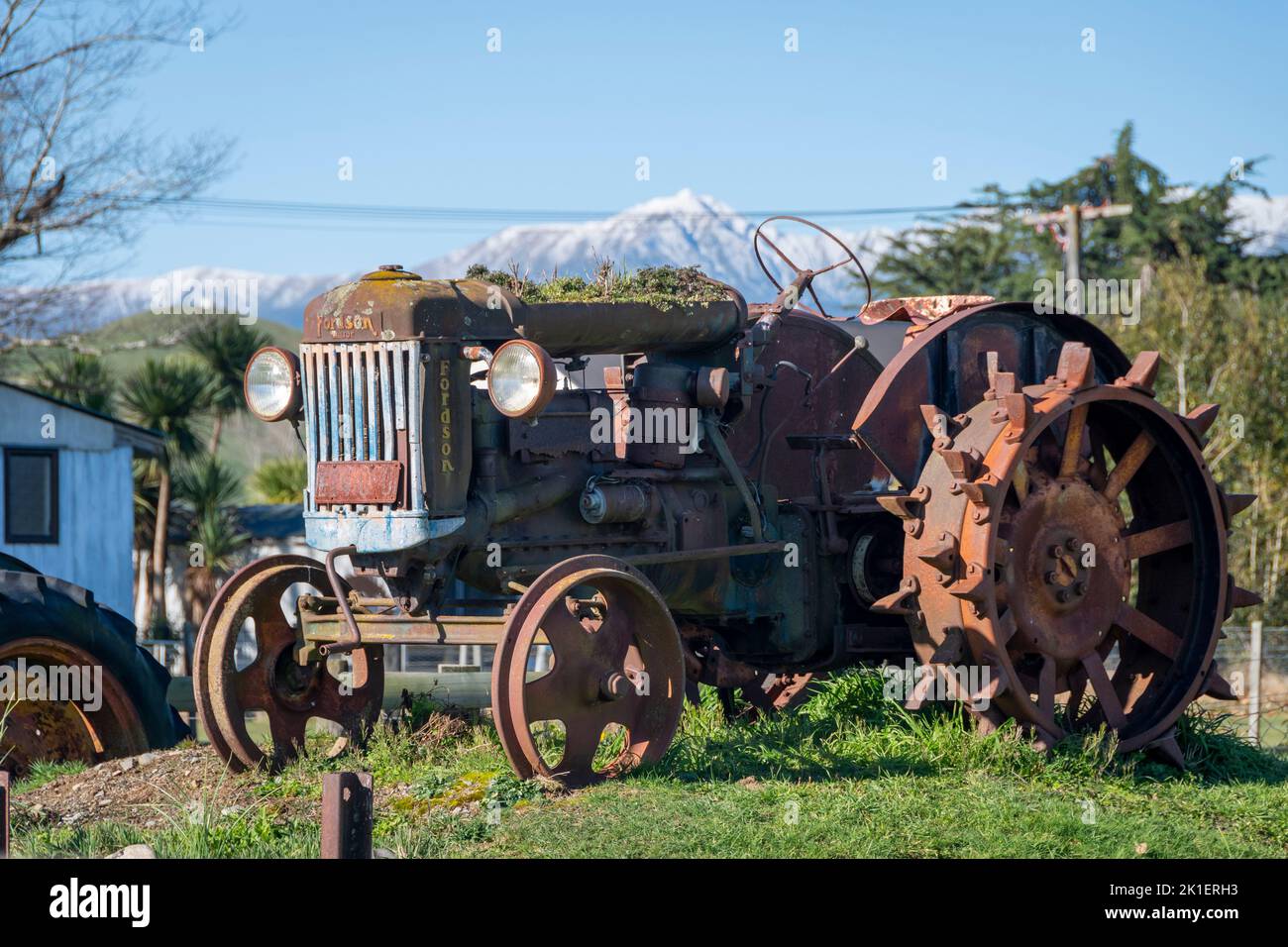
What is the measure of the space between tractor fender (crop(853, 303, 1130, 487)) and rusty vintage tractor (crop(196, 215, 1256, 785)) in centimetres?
2

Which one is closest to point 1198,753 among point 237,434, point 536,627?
point 536,627

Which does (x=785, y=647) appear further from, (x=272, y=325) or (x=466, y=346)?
(x=272, y=325)

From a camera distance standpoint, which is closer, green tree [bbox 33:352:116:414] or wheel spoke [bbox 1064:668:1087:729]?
wheel spoke [bbox 1064:668:1087:729]

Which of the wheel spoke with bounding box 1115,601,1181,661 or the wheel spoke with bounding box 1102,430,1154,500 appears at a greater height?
the wheel spoke with bounding box 1102,430,1154,500

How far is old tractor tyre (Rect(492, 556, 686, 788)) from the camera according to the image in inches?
276

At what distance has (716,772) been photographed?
7.74 meters

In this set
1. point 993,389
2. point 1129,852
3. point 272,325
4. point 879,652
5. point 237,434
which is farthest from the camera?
point 237,434

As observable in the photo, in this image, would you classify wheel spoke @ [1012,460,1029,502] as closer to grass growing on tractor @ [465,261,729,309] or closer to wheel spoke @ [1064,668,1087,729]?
wheel spoke @ [1064,668,1087,729]

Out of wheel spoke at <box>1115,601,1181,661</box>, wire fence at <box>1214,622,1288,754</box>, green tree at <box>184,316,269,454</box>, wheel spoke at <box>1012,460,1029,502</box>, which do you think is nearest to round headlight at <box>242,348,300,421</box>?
wheel spoke at <box>1012,460,1029,502</box>

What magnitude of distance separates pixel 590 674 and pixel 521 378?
4.66 ft

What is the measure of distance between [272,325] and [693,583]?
3501 inches

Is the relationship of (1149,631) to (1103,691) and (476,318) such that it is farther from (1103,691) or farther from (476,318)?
(476,318)

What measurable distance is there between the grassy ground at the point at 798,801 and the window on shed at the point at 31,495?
12878mm

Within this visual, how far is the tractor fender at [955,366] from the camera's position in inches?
354
